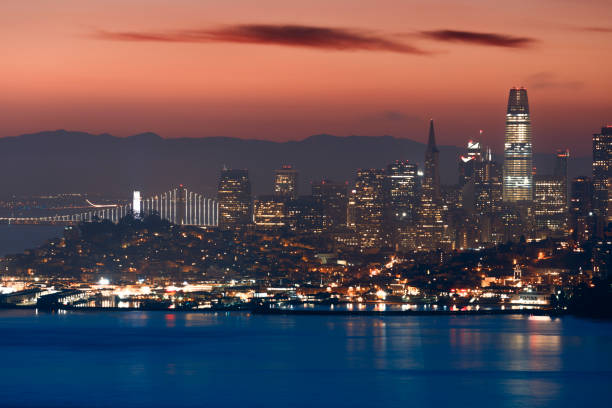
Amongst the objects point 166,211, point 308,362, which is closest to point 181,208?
point 166,211

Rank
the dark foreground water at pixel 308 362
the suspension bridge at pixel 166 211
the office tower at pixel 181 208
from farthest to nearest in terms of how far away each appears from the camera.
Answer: the office tower at pixel 181 208 < the suspension bridge at pixel 166 211 < the dark foreground water at pixel 308 362

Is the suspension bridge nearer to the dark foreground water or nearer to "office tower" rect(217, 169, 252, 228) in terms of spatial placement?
"office tower" rect(217, 169, 252, 228)

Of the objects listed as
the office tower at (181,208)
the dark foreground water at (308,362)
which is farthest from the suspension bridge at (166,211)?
the dark foreground water at (308,362)

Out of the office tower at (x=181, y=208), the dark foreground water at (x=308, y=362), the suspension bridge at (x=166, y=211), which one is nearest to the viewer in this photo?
the dark foreground water at (x=308, y=362)

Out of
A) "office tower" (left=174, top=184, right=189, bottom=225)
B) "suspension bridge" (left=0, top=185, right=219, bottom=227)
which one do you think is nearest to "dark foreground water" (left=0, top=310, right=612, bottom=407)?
"suspension bridge" (left=0, top=185, right=219, bottom=227)

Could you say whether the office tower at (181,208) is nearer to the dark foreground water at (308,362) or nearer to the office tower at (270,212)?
the office tower at (270,212)

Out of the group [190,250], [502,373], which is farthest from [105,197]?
[502,373]

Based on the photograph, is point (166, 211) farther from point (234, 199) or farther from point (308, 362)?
point (308, 362)
